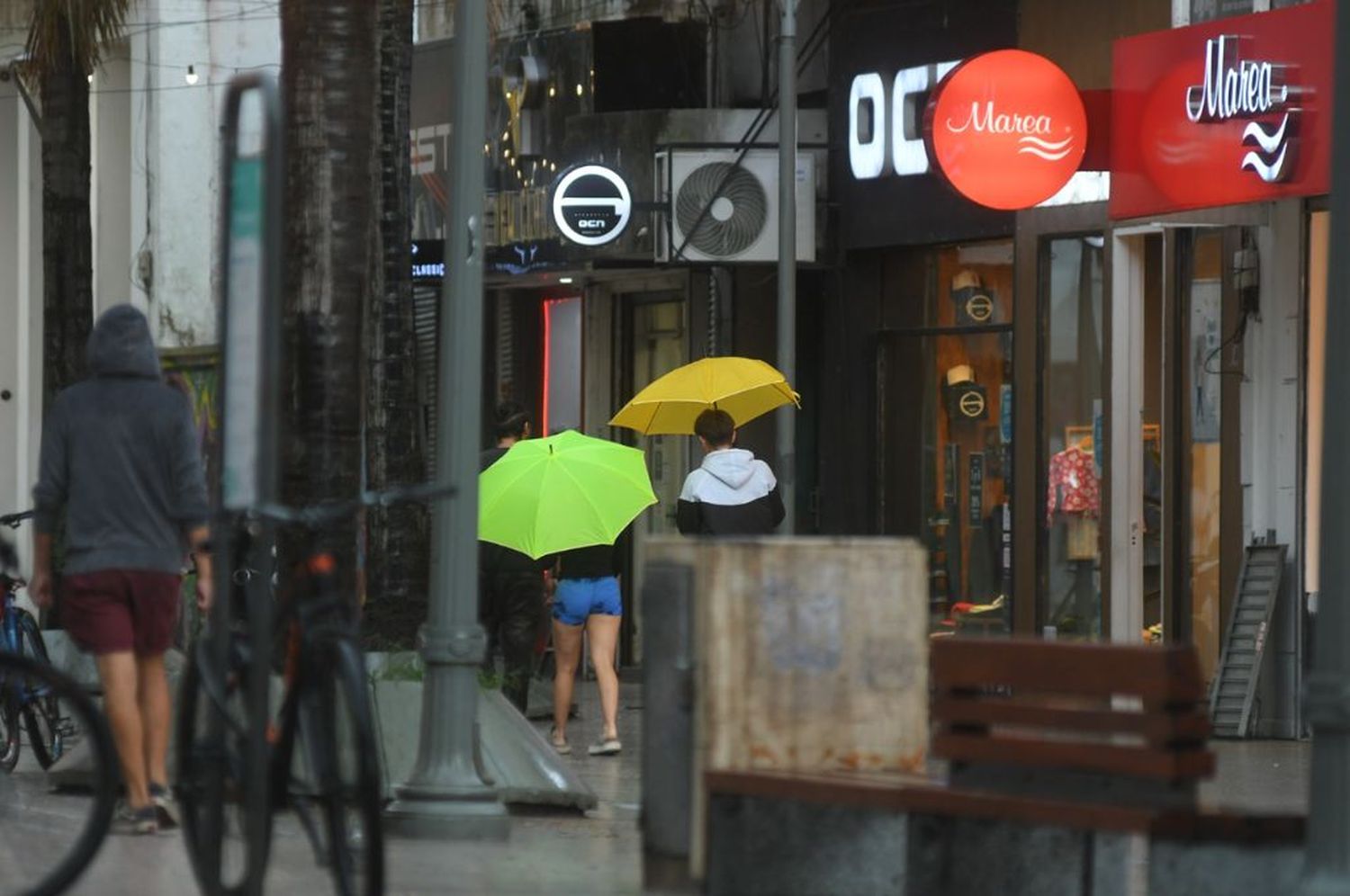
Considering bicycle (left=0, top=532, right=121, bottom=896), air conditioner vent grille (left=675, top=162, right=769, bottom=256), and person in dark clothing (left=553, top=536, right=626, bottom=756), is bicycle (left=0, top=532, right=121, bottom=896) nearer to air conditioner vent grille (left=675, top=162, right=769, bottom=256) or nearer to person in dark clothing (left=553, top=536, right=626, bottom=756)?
person in dark clothing (left=553, top=536, right=626, bottom=756)

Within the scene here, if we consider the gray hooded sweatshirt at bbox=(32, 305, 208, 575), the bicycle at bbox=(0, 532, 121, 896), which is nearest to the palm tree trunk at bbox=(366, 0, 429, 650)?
the gray hooded sweatshirt at bbox=(32, 305, 208, 575)

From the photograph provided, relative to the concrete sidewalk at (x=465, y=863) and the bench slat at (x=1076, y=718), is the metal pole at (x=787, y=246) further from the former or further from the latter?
the bench slat at (x=1076, y=718)

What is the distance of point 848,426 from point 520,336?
5046 mm

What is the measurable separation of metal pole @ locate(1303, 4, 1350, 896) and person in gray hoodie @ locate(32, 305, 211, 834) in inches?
160

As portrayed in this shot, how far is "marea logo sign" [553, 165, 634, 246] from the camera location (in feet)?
73.2

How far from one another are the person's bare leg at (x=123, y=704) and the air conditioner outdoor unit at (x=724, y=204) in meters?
12.3

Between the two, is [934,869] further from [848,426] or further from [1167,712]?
[848,426]

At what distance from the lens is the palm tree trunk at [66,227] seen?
1764cm

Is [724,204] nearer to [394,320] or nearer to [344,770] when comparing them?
[394,320]

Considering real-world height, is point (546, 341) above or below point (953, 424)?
above

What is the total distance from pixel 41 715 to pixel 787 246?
8.96 m

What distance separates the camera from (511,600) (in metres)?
16.1

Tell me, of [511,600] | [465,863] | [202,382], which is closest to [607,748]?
[511,600]

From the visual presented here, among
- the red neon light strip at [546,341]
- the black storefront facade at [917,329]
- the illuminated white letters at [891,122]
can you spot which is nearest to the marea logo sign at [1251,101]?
the black storefront facade at [917,329]
